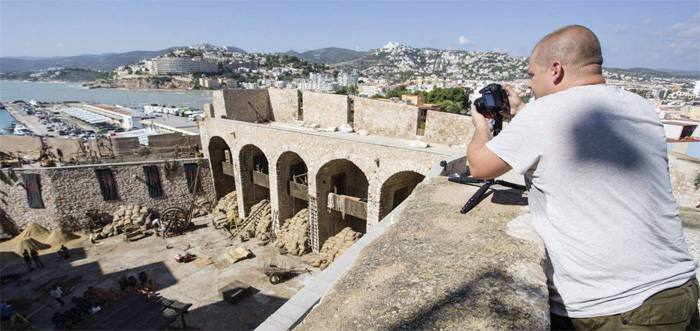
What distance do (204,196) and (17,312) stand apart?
8878 mm

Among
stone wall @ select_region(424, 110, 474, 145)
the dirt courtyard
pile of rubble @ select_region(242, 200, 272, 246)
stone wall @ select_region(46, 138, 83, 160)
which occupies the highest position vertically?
stone wall @ select_region(424, 110, 474, 145)

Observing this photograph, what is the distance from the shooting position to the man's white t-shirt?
4.65ft

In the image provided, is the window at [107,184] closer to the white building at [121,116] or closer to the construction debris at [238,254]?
the construction debris at [238,254]

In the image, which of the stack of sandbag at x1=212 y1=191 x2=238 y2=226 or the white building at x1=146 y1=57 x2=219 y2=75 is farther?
the white building at x1=146 y1=57 x2=219 y2=75

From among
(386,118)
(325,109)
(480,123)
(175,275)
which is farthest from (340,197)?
(480,123)

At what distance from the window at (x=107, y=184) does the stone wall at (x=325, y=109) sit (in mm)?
10115

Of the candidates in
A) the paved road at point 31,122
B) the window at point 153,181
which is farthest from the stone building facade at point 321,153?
the paved road at point 31,122

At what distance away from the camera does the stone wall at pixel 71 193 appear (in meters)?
15.7

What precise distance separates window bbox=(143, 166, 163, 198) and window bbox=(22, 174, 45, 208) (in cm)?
441

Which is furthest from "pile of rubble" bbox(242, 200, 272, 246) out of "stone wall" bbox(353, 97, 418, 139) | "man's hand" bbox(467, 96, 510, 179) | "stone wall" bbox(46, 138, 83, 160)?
"man's hand" bbox(467, 96, 510, 179)

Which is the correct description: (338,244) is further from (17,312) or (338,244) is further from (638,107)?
(638,107)

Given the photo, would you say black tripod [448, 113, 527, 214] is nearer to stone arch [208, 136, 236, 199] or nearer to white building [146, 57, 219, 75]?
stone arch [208, 136, 236, 199]

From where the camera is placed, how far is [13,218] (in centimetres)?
1609

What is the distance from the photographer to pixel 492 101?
2.66m
